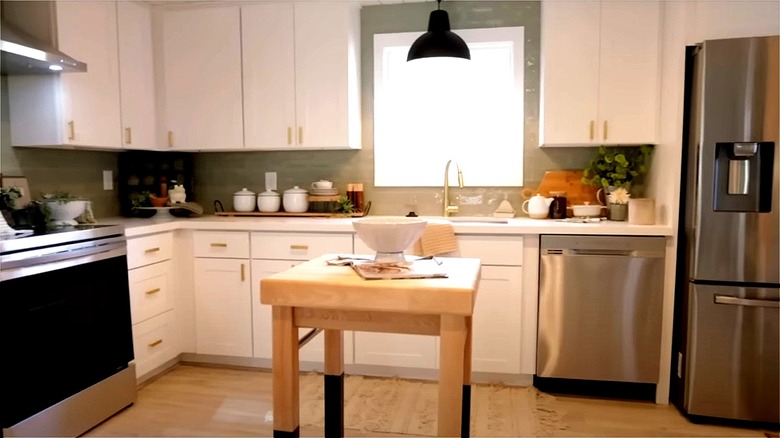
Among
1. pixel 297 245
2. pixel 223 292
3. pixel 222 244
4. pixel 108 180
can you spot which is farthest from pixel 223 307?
pixel 108 180

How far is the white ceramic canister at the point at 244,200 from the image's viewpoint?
11.4 ft

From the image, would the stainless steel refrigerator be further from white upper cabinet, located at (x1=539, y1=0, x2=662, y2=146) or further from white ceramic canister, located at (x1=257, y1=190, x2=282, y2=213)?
white ceramic canister, located at (x1=257, y1=190, x2=282, y2=213)

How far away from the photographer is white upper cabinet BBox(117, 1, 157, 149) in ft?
10.0

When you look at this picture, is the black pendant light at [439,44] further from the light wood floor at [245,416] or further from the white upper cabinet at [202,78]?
the light wood floor at [245,416]

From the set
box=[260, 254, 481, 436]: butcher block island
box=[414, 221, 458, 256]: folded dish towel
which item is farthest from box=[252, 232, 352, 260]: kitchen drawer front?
box=[260, 254, 481, 436]: butcher block island

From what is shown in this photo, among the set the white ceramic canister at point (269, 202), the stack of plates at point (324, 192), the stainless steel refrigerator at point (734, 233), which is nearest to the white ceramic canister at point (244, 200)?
the white ceramic canister at point (269, 202)

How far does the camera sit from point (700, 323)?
2445 mm

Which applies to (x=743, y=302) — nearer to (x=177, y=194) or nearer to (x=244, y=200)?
(x=244, y=200)

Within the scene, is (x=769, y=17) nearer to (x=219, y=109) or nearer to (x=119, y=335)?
(x=219, y=109)

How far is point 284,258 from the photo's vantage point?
2.99m

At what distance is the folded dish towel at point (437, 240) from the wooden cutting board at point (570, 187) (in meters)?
0.85

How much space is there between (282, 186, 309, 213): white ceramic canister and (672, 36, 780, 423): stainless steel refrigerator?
2207 mm

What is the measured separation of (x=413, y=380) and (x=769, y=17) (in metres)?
2.52

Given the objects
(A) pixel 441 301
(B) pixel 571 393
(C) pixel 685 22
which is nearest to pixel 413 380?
(B) pixel 571 393
